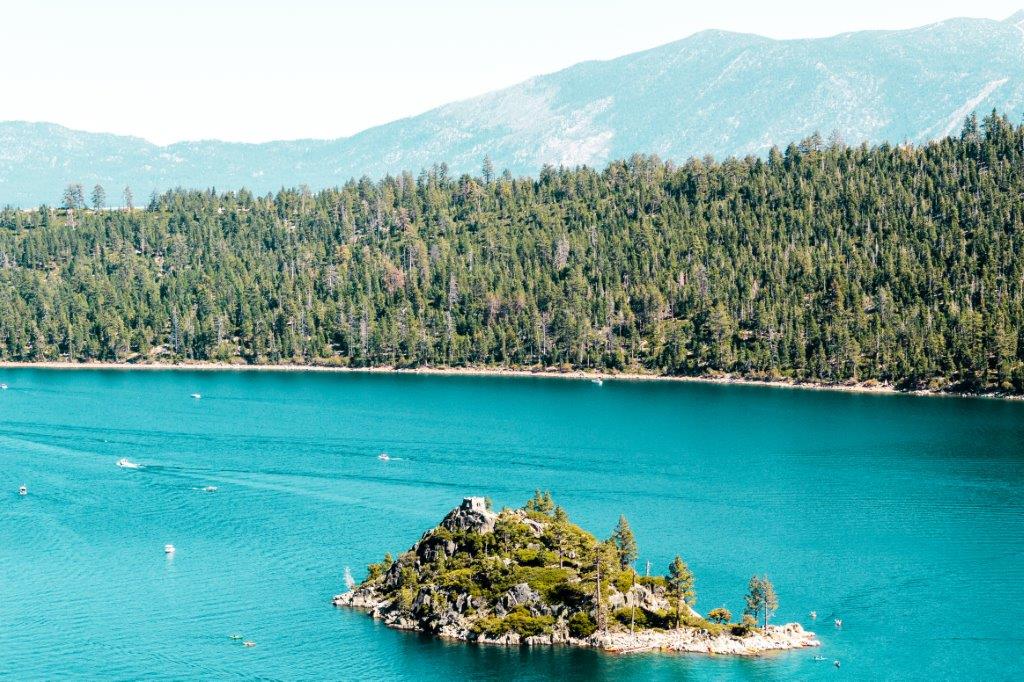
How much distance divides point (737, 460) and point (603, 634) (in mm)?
78516

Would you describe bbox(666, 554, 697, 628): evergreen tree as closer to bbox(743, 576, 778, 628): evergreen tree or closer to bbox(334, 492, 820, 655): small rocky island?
bbox(334, 492, 820, 655): small rocky island

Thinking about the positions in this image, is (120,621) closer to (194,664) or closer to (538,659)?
(194,664)

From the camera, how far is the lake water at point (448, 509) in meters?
98.2

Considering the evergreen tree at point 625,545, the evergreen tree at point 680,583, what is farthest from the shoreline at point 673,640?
the evergreen tree at point 625,545

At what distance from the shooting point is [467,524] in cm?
11094

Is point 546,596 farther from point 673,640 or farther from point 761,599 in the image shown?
point 761,599

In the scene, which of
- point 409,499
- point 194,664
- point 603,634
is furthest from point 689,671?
point 409,499

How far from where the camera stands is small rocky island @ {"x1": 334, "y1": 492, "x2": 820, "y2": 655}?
100188 mm

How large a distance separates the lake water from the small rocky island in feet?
8.11

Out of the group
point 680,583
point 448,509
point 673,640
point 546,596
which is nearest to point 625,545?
point 680,583

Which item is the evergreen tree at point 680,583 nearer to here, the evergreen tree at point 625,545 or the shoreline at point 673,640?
the shoreline at point 673,640

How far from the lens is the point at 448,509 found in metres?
144

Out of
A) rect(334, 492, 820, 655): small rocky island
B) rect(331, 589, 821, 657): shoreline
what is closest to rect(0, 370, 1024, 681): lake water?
rect(331, 589, 821, 657): shoreline

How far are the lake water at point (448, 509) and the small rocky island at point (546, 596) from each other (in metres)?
2.47
